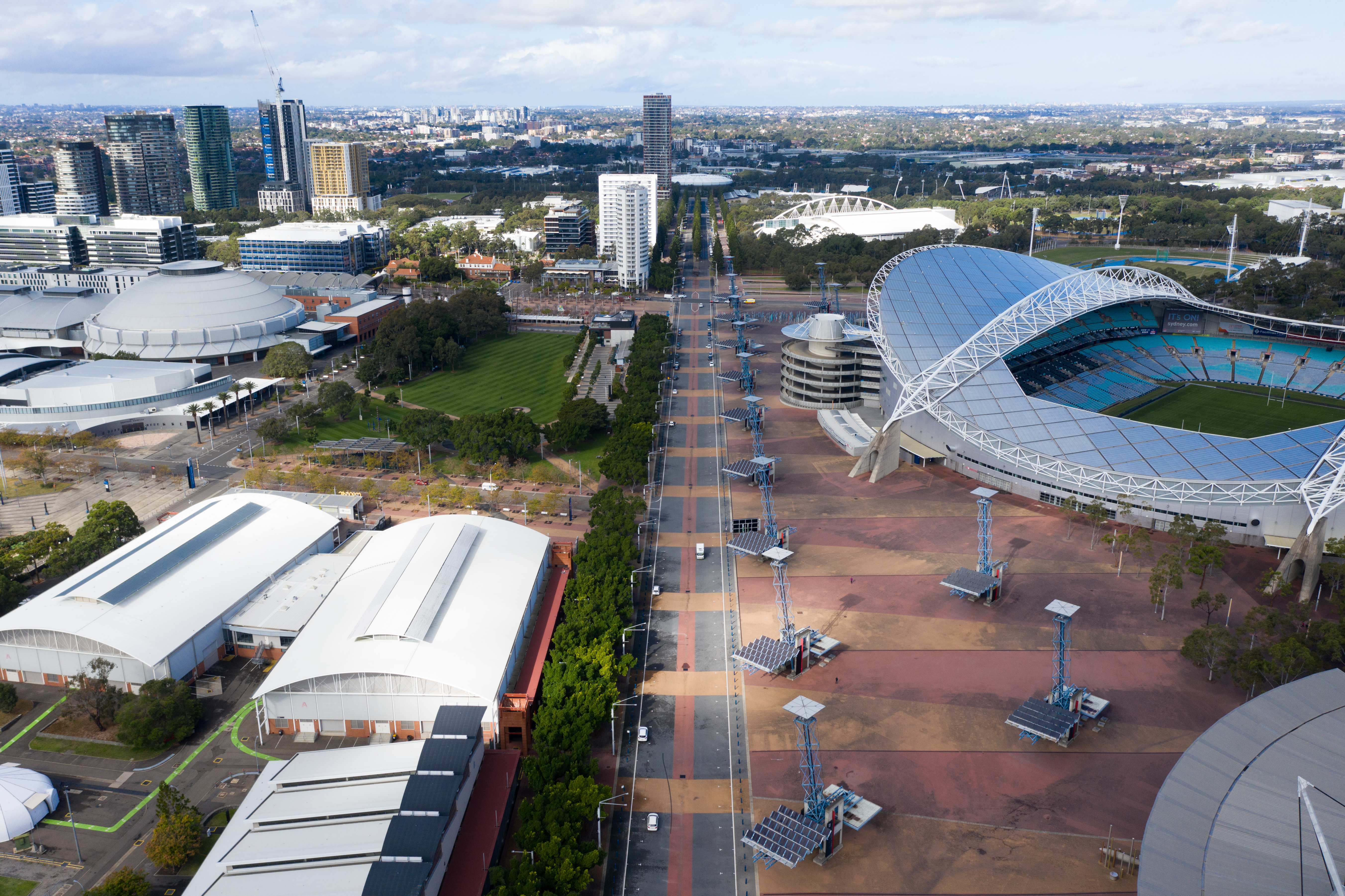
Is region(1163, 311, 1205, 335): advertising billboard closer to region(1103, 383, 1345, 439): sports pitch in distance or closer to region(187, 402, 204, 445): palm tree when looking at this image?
region(1103, 383, 1345, 439): sports pitch in distance

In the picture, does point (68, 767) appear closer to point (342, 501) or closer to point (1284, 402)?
point (342, 501)

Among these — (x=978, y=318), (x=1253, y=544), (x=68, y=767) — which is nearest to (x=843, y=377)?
(x=978, y=318)

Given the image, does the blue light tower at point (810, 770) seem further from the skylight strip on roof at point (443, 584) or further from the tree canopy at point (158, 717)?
the tree canopy at point (158, 717)

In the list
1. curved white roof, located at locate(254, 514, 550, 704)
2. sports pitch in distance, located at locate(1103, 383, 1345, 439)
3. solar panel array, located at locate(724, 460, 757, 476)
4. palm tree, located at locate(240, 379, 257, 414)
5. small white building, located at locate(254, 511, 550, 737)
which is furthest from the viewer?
palm tree, located at locate(240, 379, 257, 414)

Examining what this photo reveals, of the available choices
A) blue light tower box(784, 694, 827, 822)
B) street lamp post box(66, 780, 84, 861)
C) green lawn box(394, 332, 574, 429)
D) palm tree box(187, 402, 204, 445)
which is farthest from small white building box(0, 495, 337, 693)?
green lawn box(394, 332, 574, 429)

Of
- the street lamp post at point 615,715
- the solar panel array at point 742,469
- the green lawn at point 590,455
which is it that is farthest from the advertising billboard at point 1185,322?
the street lamp post at point 615,715

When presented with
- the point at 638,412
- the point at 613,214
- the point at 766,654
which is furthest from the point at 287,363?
the point at 613,214
